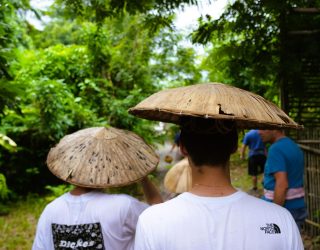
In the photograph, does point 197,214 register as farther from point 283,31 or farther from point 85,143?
point 283,31

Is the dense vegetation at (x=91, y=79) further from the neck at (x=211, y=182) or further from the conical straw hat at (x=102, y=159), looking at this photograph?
the neck at (x=211, y=182)

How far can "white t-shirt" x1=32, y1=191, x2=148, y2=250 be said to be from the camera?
2057mm

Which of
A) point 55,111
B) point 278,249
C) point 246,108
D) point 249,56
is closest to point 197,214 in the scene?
point 278,249

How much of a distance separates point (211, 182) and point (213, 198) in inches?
2.9

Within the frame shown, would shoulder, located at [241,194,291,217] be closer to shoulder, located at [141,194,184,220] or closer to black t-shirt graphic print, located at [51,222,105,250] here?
shoulder, located at [141,194,184,220]

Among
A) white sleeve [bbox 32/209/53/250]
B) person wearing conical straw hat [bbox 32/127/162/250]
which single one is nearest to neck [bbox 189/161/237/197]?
person wearing conical straw hat [bbox 32/127/162/250]

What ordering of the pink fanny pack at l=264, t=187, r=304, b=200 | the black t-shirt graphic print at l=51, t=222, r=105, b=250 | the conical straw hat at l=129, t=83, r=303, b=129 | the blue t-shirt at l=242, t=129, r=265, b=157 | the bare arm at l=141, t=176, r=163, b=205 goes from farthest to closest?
1. the blue t-shirt at l=242, t=129, r=265, b=157
2. the pink fanny pack at l=264, t=187, r=304, b=200
3. the bare arm at l=141, t=176, r=163, b=205
4. the black t-shirt graphic print at l=51, t=222, r=105, b=250
5. the conical straw hat at l=129, t=83, r=303, b=129

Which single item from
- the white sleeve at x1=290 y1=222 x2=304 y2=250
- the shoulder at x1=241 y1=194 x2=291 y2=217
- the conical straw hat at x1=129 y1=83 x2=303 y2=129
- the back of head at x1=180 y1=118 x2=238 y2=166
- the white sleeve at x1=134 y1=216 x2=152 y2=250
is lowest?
the white sleeve at x1=290 y1=222 x2=304 y2=250

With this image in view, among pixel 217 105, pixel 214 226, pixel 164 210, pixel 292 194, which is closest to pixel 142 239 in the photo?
pixel 164 210

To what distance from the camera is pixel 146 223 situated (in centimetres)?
145

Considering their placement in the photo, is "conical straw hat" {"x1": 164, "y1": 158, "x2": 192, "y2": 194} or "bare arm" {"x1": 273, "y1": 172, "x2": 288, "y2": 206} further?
"bare arm" {"x1": 273, "y1": 172, "x2": 288, "y2": 206}

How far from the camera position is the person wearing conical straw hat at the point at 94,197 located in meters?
2.06

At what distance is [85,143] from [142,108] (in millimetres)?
753

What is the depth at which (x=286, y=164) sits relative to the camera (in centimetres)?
356
